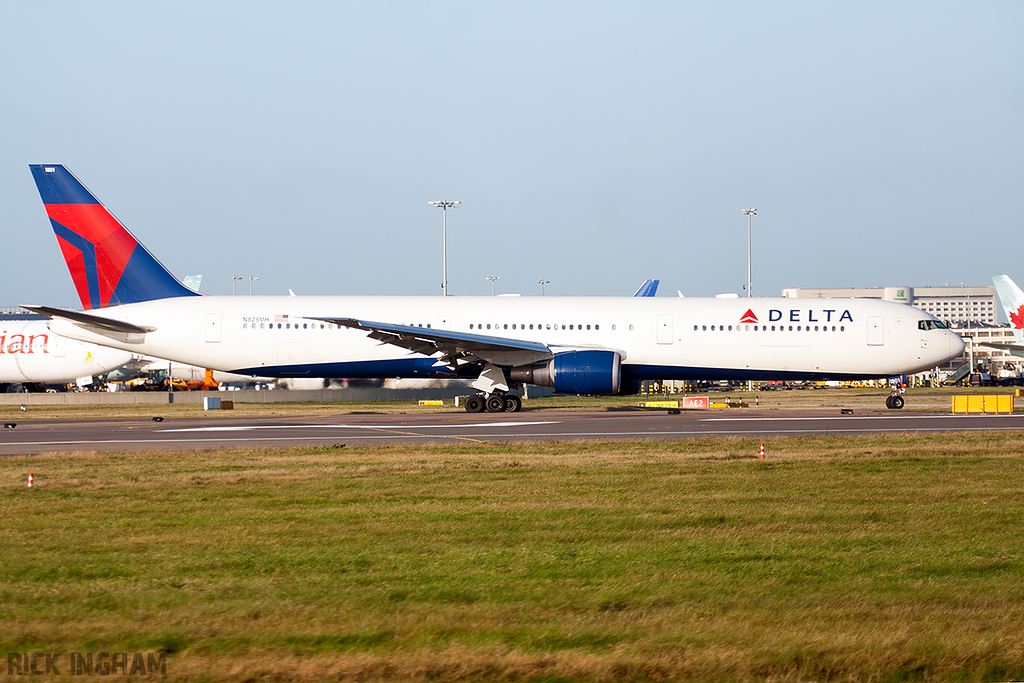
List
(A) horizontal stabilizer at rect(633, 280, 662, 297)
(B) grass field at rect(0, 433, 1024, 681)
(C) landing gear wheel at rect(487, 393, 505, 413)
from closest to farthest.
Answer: (B) grass field at rect(0, 433, 1024, 681) → (C) landing gear wheel at rect(487, 393, 505, 413) → (A) horizontal stabilizer at rect(633, 280, 662, 297)

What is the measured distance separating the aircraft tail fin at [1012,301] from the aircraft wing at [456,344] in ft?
134

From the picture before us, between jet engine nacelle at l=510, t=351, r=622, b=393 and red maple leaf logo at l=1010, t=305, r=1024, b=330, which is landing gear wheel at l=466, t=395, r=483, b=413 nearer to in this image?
jet engine nacelle at l=510, t=351, r=622, b=393

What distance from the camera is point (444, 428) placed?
26188 millimetres

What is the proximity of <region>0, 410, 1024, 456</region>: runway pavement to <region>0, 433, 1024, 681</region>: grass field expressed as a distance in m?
6.87

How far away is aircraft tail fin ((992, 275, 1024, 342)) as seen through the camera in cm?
6119

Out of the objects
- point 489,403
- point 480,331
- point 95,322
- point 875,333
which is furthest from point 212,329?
point 875,333

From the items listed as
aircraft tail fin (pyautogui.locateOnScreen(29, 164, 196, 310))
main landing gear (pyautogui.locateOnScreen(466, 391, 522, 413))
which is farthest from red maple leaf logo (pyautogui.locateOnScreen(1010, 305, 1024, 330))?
aircraft tail fin (pyautogui.locateOnScreen(29, 164, 196, 310))

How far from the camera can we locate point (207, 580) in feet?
26.2

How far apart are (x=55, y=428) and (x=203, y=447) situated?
10.3 m

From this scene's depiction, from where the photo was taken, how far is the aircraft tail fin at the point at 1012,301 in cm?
6119

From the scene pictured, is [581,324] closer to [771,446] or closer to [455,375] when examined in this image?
[455,375]

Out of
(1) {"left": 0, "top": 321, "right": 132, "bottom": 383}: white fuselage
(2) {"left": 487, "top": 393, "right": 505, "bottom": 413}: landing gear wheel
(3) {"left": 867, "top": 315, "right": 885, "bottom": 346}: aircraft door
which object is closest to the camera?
(3) {"left": 867, "top": 315, "right": 885, "bottom": 346}: aircraft door

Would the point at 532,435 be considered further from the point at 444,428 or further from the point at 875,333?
the point at 875,333

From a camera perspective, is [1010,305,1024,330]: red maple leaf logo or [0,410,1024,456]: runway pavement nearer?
[0,410,1024,456]: runway pavement
